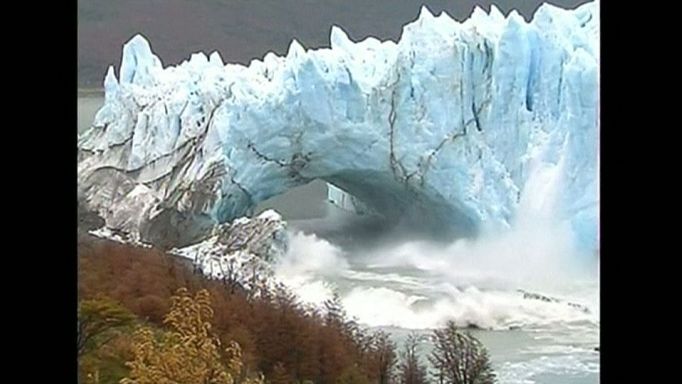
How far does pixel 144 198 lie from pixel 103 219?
0.33 ft

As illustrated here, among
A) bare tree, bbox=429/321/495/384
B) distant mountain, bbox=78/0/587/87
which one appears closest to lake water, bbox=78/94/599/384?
bare tree, bbox=429/321/495/384

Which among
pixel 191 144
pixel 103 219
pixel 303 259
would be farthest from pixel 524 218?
pixel 103 219

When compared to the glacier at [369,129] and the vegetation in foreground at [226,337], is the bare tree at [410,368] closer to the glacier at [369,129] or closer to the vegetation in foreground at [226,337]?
the vegetation in foreground at [226,337]

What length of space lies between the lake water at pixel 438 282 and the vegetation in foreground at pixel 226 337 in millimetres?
32

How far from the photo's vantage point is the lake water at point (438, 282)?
4.87ft

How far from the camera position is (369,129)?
64.6 inches

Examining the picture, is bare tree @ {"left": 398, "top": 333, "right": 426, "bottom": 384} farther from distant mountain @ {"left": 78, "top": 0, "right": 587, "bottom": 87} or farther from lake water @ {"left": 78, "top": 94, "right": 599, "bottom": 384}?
distant mountain @ {"left": 78, "top": 0, "right": 587, "bottom": 87}

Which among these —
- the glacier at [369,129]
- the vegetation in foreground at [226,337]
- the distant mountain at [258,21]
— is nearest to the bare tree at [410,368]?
the vegetation in foreground at [226,337]

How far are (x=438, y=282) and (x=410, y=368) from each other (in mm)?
152

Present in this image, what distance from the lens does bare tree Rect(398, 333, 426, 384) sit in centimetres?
147

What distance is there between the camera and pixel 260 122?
1605mm

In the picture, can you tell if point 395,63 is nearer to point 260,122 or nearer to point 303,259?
point 260,122
